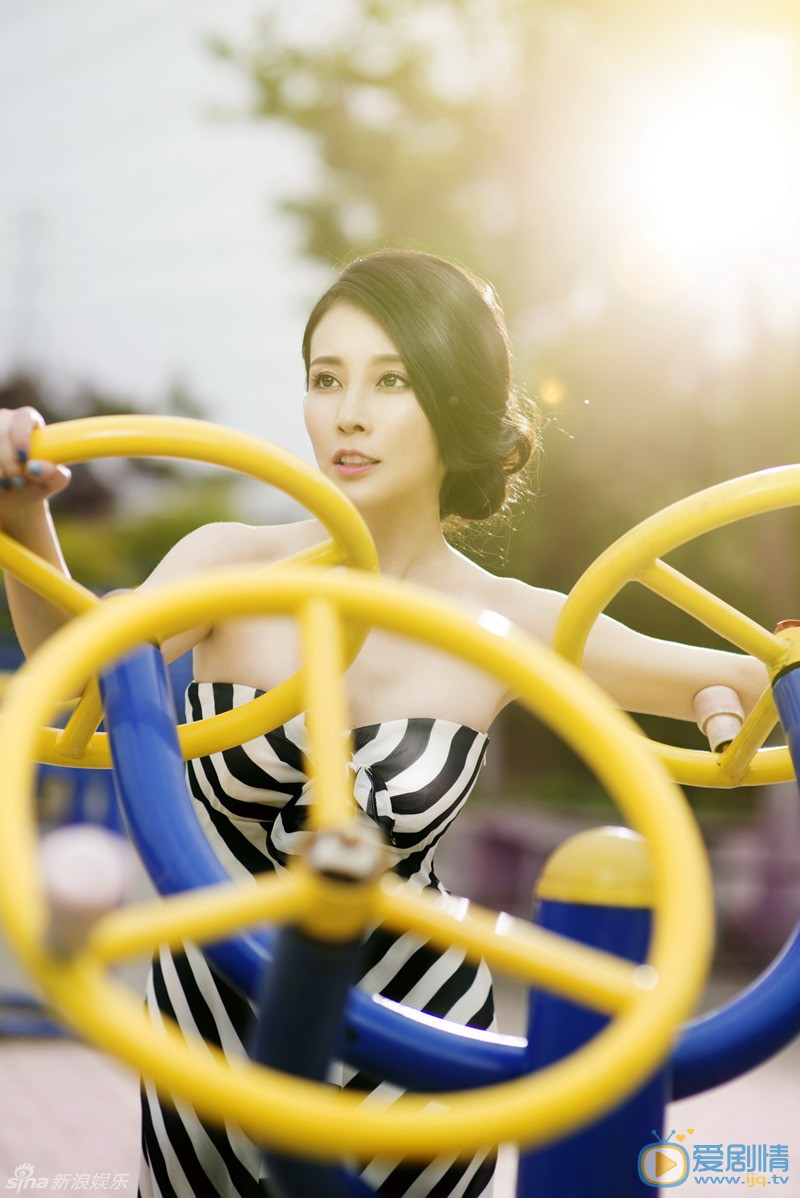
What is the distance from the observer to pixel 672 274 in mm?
6176

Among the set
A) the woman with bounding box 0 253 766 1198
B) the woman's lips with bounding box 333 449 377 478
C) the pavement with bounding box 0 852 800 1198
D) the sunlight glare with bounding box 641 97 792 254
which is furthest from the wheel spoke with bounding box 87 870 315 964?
the sunlight glare with bounding box 641 97 792 254

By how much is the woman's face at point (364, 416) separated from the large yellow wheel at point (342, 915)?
1.73ft

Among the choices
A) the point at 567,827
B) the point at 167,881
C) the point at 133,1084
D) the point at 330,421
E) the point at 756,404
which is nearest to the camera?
the point at 167,881

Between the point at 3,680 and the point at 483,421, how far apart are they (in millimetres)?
526

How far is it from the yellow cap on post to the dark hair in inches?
21.0

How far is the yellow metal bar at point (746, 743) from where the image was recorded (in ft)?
2.90

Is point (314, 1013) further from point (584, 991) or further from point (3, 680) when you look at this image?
point (3, 680)

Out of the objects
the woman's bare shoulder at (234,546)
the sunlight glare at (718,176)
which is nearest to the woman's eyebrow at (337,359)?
the woman's bare shoulder at (234,546)

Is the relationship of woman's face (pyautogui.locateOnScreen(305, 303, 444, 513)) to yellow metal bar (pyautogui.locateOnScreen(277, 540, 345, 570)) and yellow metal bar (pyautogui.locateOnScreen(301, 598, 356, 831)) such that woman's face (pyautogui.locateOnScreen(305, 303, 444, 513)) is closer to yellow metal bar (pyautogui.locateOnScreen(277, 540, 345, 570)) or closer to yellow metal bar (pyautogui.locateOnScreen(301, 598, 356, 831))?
yellow metal bar (pyautogui.locateOnScreen(277, 540, 345, 570))

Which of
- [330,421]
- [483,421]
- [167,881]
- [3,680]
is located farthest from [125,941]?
[483,421]

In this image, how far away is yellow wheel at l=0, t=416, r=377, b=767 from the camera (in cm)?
72

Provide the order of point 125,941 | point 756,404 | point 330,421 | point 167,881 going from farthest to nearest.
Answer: point 756,404, point 330,421, point 167,881, point 125,941

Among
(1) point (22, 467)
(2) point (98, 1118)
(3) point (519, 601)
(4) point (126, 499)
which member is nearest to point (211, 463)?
(1) point (22, 467)

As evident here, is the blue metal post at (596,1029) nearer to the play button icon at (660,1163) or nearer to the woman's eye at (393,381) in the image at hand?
the play button icon at (660,1163)
